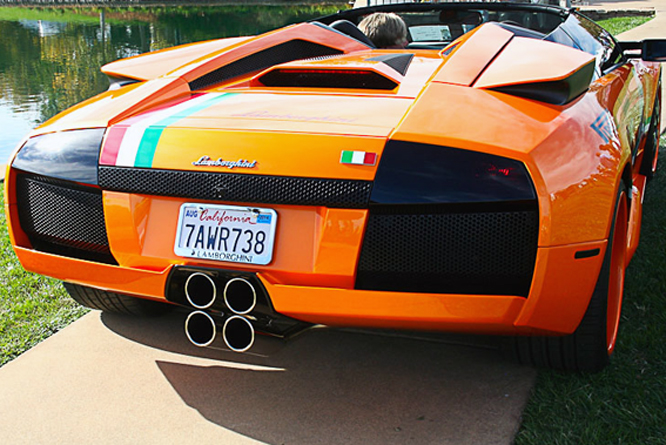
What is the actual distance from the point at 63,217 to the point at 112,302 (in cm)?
69

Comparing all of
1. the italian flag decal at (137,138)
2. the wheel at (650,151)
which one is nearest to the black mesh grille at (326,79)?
the italian flag decal at (137,138)

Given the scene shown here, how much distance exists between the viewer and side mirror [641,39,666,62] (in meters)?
3.61

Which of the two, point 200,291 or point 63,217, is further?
point 63,217

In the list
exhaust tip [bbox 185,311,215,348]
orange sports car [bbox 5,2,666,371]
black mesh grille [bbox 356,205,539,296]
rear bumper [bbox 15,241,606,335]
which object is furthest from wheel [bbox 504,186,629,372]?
exhaust tip [bbox 185,311,215,348]

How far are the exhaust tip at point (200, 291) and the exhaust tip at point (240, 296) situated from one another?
0.04 m

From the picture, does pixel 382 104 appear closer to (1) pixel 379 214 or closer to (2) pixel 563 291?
(1) pixel 379 214

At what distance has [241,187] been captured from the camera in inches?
81.7

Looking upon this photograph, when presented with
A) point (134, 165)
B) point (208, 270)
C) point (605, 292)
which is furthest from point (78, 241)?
point (605, 292)

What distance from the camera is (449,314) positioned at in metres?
2.03

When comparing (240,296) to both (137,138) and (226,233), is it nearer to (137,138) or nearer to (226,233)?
(226,233)

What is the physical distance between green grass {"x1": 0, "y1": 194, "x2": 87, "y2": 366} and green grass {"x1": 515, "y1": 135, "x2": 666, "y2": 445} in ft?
6.33

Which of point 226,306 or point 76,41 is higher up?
point 226,306

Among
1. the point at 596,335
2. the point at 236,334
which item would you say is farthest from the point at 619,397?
the point at 236,334

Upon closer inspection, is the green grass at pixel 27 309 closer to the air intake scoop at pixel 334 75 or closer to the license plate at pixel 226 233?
the license plate at pixel 226 233
